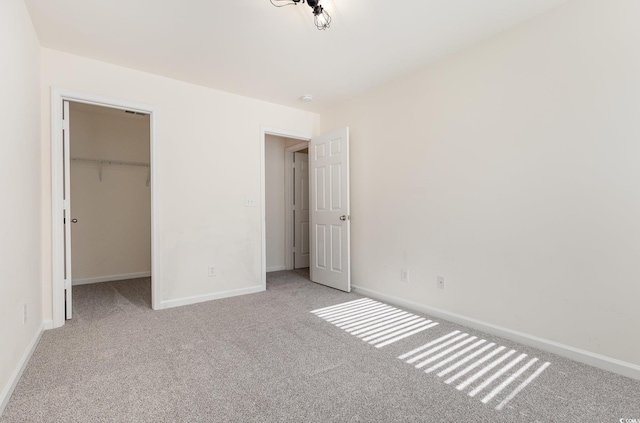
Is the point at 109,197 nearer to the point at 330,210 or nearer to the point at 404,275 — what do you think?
the point at 330,210

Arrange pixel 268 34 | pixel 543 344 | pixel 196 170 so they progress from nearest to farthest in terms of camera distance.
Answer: pixel 543 344 < pixel 268 34 < pixel 196 170

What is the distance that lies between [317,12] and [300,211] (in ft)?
12.1

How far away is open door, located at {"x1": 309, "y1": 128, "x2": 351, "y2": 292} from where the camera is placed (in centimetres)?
383

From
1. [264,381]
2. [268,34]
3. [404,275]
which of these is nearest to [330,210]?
[404,275]

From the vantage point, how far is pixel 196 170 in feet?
11.3

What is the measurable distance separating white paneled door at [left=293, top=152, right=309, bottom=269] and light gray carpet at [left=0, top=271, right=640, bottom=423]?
2.69m

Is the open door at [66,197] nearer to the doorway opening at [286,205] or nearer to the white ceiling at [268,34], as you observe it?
the white ceiling at [268,34]

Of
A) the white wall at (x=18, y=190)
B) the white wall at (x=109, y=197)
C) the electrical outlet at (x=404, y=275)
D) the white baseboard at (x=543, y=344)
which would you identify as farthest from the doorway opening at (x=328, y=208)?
the white wall at (x=109, y=197)

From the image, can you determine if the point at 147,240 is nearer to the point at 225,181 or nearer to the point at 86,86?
the point at 225,181

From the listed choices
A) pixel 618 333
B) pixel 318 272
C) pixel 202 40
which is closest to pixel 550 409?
pixel 618 333

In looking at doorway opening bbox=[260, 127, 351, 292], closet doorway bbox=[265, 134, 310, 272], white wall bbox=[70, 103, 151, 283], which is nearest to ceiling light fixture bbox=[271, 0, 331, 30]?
doorway opening bbox=[260, 127, 351, 292]

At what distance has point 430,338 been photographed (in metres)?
2.45

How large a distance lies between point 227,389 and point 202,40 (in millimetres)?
2606

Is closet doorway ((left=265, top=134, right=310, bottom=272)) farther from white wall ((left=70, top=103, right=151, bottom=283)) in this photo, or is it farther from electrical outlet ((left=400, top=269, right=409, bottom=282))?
electrical outlet ((left=400, top=269, right=409, bottom=282))
